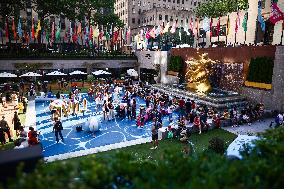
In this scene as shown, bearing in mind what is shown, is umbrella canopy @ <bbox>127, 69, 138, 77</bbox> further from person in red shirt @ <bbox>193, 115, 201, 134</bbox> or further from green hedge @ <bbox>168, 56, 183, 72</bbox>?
person in red shirt @ <bbox>193, 115, 201, 134</bbox>

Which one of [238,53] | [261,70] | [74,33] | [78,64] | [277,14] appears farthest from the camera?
[78,64]

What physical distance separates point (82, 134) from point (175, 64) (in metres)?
23.9

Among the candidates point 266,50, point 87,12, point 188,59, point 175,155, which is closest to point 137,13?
point 87,12

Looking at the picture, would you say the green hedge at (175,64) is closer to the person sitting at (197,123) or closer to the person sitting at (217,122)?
the person sitting at (217,122)

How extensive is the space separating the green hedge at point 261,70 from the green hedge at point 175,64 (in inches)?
520

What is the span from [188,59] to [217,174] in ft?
114

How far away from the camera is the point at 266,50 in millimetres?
26656

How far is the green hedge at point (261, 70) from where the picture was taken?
25750mm

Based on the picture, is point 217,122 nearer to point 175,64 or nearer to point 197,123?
point 197,123

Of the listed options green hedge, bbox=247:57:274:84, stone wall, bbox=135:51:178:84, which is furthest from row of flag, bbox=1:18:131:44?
green hedge, bbox=247:57:274:84

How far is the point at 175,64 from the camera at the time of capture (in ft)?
135

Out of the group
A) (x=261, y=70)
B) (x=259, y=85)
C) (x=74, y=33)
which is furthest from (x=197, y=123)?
(x=74, y=33)

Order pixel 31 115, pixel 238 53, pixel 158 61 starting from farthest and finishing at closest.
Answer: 1. pixel 158 61
2. pixel 238 53
3. pixel 31 115

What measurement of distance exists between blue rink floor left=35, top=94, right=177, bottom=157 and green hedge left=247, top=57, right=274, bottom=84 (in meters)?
9.58
